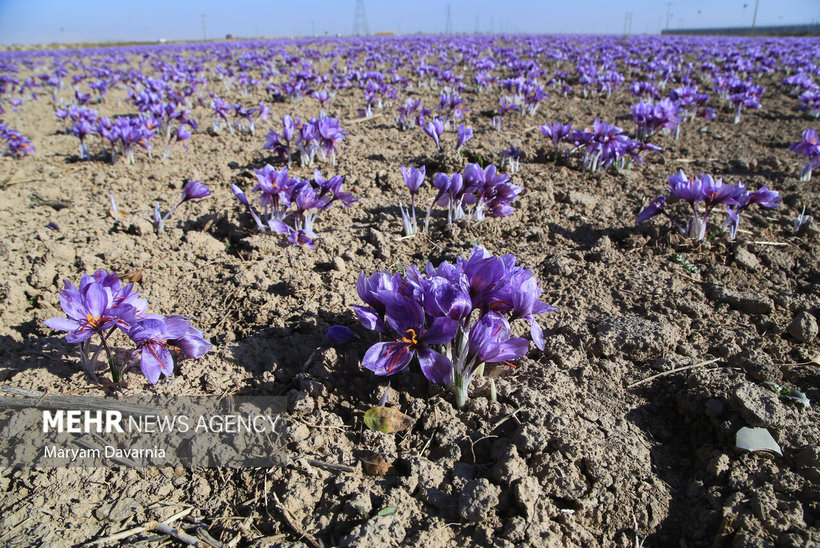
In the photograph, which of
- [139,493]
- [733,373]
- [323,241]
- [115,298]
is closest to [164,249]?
[323,241]

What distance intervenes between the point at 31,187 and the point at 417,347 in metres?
4.69

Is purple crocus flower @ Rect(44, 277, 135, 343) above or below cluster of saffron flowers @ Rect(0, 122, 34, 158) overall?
below

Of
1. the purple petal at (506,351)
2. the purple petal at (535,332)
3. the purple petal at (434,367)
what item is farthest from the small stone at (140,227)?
the purple petal at (535,332)

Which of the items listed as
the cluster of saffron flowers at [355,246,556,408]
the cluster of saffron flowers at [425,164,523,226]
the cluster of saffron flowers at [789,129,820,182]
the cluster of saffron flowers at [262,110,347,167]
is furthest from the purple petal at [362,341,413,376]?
the cluster of saffron flowers at [789,129,820,182]

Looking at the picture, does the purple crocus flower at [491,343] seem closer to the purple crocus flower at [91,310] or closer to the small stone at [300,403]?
the small stone at [300,403]

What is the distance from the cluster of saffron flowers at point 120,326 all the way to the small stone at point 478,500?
Result: 1.11 m

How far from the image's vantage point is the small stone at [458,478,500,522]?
1.41m

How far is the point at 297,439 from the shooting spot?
5.41 ft

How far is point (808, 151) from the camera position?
4273mm

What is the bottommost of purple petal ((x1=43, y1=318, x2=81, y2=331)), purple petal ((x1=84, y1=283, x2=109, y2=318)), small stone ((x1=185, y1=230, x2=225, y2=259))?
small stone ((x1=185, y1=230, x2=225, y2=259))

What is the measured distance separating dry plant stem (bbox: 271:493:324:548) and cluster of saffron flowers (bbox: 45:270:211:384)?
67 cm

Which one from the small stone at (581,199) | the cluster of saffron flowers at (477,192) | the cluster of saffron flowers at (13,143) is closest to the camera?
the cluster of saffron flowers at (477,192)

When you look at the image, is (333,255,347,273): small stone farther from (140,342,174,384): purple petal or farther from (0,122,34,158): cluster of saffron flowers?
(0,122,34,158): cluster of saffron flowers

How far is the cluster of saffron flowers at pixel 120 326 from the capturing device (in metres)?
1.67
